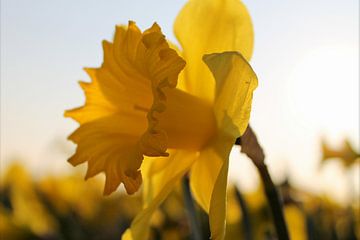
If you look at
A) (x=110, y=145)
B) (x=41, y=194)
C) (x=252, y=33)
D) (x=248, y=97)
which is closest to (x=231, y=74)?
(x=248, y=97)

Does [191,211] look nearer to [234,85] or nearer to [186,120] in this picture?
[186,120]

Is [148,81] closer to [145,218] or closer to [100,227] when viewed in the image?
[145,218]

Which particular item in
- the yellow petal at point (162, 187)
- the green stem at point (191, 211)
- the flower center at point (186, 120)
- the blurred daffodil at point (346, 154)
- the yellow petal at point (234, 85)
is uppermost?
the yellow petal at point (234, 85)

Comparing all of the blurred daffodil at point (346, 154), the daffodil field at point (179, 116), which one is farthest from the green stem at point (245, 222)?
the blurred daffodil at point (346, 154)

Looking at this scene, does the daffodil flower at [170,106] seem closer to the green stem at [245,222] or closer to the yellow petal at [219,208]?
the yellow petal at [219,208]

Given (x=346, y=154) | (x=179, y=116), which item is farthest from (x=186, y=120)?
(x=346, y=154)

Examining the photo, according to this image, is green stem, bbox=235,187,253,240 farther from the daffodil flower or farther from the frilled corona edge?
the frilled corona edge
